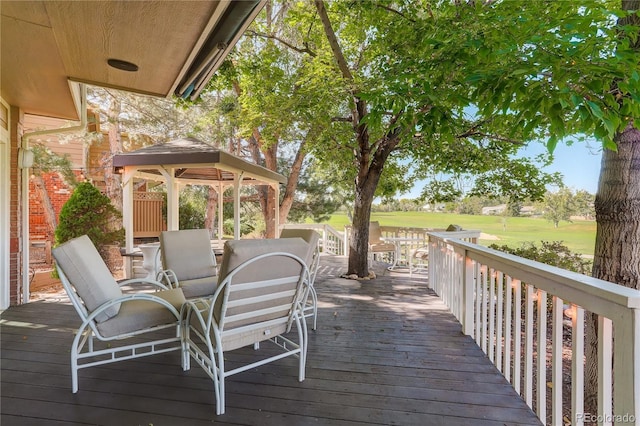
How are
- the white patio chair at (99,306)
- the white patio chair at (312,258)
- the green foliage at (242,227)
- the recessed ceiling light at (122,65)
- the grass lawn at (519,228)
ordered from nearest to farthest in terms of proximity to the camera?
1. the white patio chair at (99,306)
2. the recessed ceiling light at (122,65)
3. the white patio chair at (312,258)
4. the grass lawn at (519,228)
5. the green foliage at (242,227)

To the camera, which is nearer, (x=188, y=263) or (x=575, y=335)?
(x=575, y=335)

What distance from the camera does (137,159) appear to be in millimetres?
5668

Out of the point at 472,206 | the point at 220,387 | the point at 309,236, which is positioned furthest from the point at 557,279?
the point at 472,206

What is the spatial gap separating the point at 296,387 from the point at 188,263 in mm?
2211

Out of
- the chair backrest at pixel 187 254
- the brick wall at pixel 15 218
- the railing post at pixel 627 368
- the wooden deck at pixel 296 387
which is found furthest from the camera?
the brick wall at pixel 15 218

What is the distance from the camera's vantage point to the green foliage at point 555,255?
219 inches

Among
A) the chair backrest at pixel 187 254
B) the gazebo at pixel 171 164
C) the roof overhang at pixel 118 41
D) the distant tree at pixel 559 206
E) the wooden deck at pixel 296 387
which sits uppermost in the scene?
the roof overhang at pixel 118 41

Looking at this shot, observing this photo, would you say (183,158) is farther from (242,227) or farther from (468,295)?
(242,227)

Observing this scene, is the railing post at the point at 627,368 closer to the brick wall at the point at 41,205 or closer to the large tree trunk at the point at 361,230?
the large tree trunk at the point at 361,230

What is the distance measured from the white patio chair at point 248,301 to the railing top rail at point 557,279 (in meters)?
1.52

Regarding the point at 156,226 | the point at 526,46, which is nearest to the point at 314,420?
the point at 526,46

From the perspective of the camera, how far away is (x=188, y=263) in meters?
3.90

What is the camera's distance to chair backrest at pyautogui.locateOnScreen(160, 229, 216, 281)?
12.3 ft

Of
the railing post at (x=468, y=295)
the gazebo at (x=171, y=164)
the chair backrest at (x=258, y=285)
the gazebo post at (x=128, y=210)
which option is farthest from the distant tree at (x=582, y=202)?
the gazebo post at (x=128, y=210)
